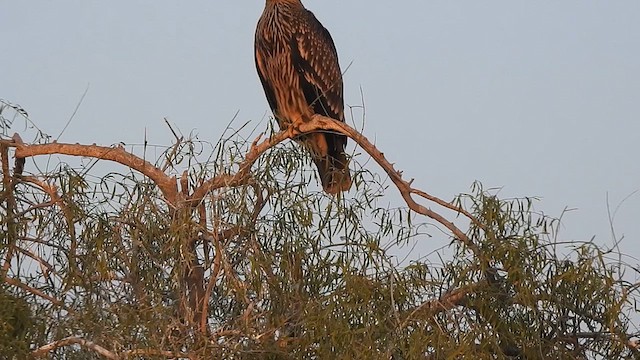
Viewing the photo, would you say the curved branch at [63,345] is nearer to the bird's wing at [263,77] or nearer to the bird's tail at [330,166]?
the bird's tail at [330,166]

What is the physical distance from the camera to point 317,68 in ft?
20.6

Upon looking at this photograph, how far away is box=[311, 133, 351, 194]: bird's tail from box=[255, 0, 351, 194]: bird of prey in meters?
0.17

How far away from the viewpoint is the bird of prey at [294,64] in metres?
6.07

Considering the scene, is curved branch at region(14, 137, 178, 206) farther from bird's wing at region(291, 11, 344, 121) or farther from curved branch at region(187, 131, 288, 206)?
bird's wing at region(291, 11, 344, 121)

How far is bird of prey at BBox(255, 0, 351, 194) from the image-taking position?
19.9 feet

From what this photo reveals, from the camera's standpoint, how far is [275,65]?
6184mm

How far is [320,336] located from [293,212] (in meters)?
0.75

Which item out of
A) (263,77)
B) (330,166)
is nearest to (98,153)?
(330,166)

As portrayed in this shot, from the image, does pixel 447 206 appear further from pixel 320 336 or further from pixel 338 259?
pixel 320 336

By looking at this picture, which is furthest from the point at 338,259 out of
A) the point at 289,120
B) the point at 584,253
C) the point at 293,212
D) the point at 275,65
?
the point at 275,65

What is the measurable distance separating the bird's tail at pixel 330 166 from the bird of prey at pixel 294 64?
0.56 feet

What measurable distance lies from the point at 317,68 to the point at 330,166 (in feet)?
5.47

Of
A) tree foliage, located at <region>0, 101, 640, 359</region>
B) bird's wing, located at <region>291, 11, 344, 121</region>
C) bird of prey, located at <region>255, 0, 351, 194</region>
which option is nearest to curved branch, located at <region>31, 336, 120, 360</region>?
tree foliage, located at <region>0, 101, 640, 359</region>

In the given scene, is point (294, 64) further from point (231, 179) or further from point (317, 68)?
point (231, 179)
